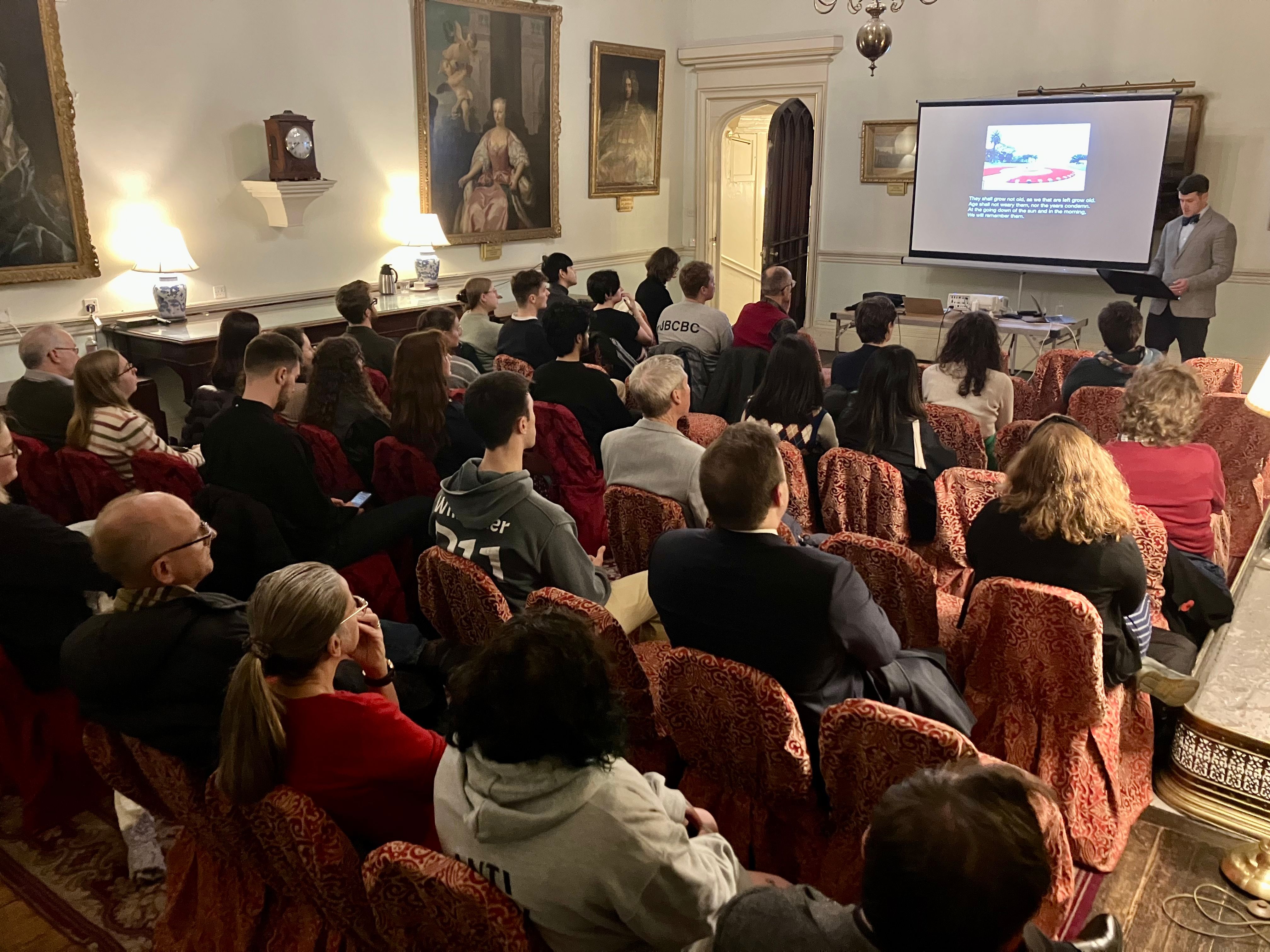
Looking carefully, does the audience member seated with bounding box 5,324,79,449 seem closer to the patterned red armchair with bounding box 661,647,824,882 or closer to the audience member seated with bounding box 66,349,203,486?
the audience member seated with bounding box 66,349,203,486

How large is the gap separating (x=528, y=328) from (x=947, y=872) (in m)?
4.55

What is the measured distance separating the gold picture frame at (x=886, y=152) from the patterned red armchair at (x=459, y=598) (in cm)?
755

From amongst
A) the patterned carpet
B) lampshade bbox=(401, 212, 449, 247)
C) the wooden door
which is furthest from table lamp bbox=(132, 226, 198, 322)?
the wooden door

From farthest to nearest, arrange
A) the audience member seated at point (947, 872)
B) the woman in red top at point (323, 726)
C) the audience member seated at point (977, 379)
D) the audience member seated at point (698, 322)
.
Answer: the audience member seated at point (698, 322) < the audience member seated at point (977, 379) < the woman in red top at point (323, 726) < the audience member seated at point (947, 872)

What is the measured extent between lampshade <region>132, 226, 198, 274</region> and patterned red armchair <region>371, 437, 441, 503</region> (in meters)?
3.03

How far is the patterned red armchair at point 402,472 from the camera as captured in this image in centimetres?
364

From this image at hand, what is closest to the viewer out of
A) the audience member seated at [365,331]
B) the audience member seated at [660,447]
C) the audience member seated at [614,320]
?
the audience member seated at [660,447]

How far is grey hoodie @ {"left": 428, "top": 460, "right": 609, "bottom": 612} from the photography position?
103 inches

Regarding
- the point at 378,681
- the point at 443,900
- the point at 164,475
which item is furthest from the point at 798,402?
the point at 443,900

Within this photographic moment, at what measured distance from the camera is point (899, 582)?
8.62ft

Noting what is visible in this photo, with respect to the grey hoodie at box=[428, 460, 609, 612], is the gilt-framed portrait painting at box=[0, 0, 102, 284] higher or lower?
higher

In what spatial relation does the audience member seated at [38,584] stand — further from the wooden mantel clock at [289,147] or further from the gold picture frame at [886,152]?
the gold picture frame at [886,152]

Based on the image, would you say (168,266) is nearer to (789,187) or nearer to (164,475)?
(164,475)

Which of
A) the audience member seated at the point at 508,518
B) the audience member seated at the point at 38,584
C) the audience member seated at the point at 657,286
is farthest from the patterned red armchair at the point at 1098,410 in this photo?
the audience member seated at the point at 38,584
